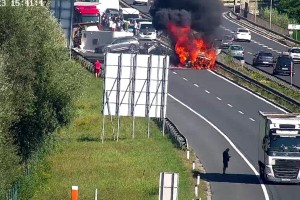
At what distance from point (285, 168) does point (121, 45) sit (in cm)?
4073

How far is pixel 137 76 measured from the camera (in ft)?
162

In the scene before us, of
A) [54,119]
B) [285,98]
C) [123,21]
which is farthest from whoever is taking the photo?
[123,21]

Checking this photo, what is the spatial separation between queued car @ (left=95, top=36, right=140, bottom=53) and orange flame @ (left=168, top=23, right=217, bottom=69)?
341 inches

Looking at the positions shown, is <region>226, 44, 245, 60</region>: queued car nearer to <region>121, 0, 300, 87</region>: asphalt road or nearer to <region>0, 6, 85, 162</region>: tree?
<region>121, 0, 300, 87</region>: asphalt road

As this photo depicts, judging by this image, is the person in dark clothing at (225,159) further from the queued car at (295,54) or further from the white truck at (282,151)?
the queued car at (295,54)

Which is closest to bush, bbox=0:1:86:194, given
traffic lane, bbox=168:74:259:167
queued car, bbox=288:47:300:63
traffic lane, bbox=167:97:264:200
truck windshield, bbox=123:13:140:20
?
traffic lane, bbox=167:97:264:200

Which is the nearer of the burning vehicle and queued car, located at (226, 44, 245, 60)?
the burning vehicle

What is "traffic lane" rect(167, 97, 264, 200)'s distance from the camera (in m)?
40.8

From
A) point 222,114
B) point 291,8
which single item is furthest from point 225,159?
point 291,8

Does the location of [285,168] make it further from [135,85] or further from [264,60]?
[264,60]

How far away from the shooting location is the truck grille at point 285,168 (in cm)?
4209

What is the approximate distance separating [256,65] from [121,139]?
29384 mm

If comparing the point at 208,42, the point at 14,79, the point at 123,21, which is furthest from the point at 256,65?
the point at 14,79

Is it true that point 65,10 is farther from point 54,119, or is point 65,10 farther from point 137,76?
point 54,119
